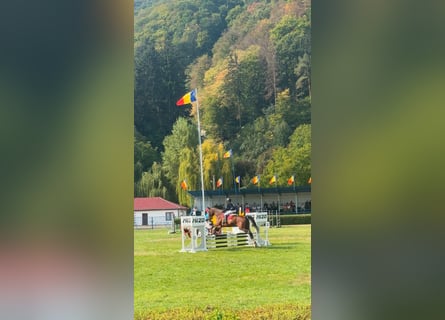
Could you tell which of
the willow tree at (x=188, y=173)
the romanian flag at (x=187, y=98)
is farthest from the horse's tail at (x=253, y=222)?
the romanian flag at (x=187, y=98)

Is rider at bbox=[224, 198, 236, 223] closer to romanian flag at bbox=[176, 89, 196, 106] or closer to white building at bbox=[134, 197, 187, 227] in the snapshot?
white building at bbox=[134, 197, 187, 227]

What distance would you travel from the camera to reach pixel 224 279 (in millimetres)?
6324

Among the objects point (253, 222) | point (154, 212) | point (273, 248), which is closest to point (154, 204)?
point (154, 212)

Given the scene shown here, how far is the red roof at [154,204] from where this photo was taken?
6.70 meters

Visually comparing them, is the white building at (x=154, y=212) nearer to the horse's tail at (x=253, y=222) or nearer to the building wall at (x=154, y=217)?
the building wall at (x=154, y=217)

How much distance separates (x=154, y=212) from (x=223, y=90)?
6.34ft

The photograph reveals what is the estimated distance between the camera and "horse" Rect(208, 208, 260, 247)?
6785 millimetres

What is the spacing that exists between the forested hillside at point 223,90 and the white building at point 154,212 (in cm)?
14

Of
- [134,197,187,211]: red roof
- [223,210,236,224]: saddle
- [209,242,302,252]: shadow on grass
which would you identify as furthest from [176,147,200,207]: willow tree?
[209,242,302,252]: shadow on grass
